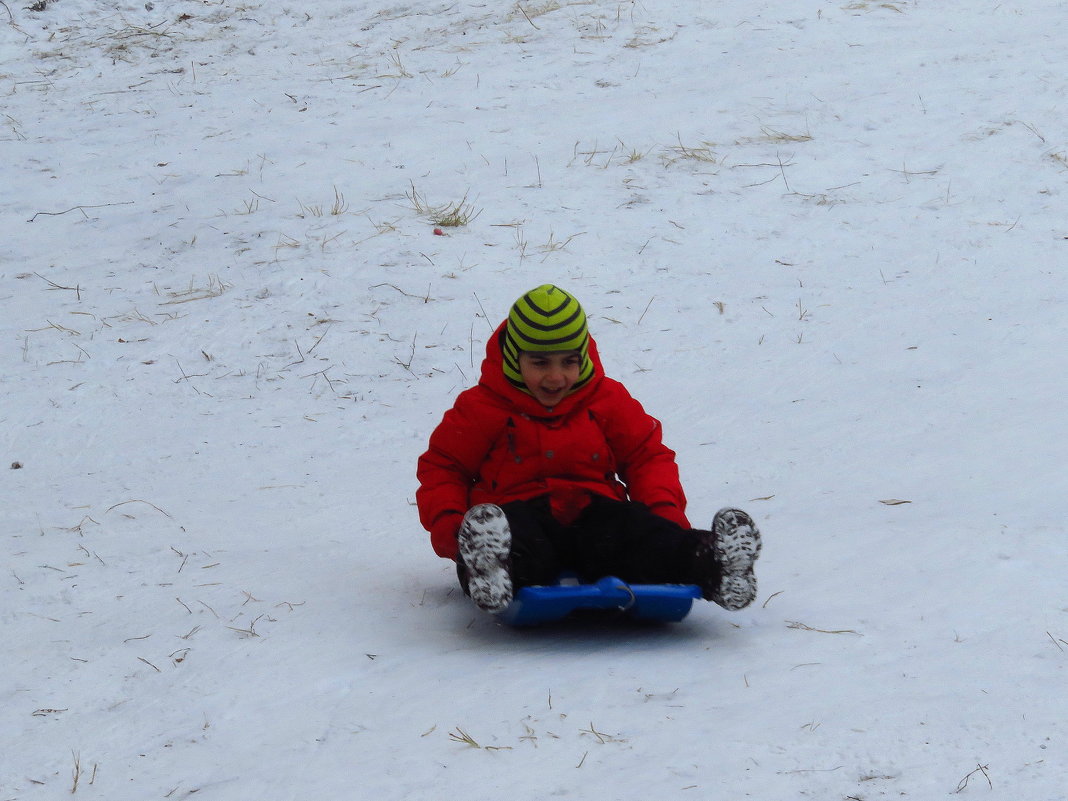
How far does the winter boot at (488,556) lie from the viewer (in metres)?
3.09

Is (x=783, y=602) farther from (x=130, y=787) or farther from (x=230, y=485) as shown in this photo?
(x=230, y=485)

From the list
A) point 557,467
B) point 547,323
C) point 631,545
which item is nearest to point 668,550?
point 631,545

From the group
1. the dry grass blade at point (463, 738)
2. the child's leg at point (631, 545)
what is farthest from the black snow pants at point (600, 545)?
the dry grass blade at point (463, 738)

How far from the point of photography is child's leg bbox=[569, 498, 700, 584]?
328 centimetres

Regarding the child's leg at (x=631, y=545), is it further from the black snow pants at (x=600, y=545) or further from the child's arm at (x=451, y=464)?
the child's arm at (x=451, y=464)

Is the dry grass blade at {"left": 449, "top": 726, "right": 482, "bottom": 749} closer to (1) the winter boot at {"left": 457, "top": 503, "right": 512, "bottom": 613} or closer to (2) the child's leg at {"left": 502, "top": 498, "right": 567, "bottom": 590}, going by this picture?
(1) the winter boot at {"left": 457, "top": 503, "right": 512, "bottom": 613}

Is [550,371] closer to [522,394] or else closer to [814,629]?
[522,394]

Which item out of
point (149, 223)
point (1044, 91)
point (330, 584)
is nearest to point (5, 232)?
point (149, 223)

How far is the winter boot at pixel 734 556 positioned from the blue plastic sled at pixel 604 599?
0.10 metres

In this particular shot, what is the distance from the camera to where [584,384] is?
3635 millimetres

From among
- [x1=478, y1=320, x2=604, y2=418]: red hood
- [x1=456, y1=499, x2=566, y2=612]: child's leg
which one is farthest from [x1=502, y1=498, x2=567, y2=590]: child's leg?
[x1=478, y1=320, x2=604, y2=418]: red hood

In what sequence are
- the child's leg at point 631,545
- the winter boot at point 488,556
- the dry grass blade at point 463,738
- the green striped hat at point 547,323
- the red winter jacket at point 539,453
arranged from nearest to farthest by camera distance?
the dry grass blade at point 463,738 → the winter boot at point 488,556 → the child's leg at point 631,545 → the green striped hat at point 547,323 → the red winter jacket at point 539,453

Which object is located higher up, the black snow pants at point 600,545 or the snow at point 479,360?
the black snow pants at point 600,545

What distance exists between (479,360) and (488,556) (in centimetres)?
295
